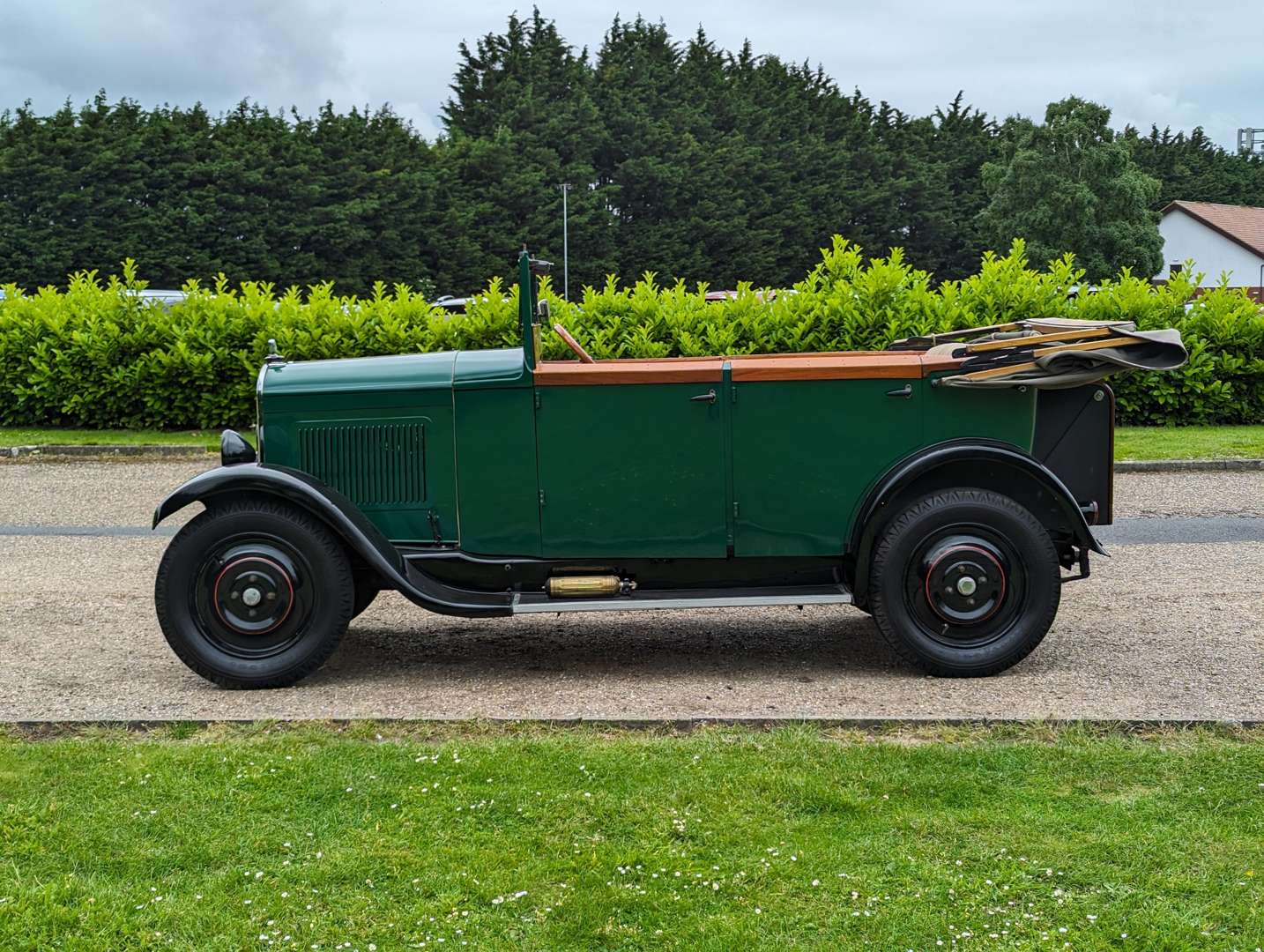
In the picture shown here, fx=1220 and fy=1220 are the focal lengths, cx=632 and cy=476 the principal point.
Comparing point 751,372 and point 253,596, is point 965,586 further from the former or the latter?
point 253,596

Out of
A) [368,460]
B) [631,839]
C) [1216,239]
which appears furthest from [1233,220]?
[631,839]

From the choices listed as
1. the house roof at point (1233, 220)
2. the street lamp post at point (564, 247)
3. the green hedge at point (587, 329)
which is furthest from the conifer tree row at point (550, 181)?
the green hedge at point (587, 329)

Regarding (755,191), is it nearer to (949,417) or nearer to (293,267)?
(293,267)

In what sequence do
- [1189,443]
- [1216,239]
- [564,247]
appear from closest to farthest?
[1189,443] → [564,247] → [1216,239]

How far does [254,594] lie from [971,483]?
10.9 feet

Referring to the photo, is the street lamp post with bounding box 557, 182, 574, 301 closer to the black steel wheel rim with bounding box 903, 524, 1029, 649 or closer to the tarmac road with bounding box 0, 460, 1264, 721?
the tarmac road with bounding box 0, 460, 1264, 721

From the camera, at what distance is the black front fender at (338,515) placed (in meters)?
5.40

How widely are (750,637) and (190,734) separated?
2.93 m

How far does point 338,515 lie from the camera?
5391 millimetres

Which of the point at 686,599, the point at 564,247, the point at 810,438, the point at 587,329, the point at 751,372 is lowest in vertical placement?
the point at 686,599

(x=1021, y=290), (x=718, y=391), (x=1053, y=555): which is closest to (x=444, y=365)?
(x=718, y=391)

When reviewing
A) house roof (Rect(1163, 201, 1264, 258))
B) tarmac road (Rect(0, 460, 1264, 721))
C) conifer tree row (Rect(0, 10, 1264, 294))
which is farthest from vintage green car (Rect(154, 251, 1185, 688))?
house roof (Rect(1163, 201, 1264, 258))

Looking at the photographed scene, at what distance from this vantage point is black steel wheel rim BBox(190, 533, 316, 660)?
5457mm

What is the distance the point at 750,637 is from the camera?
258 inches
